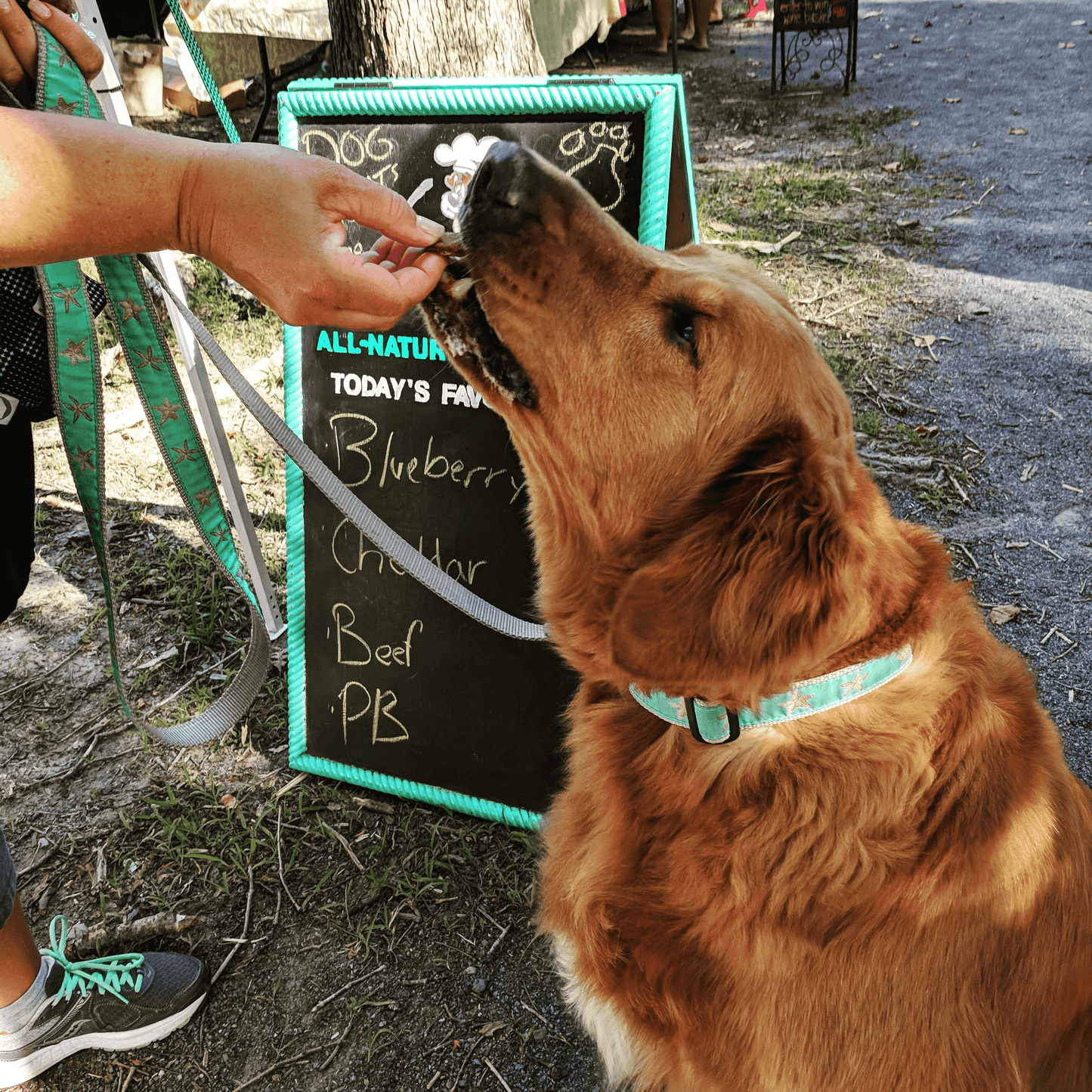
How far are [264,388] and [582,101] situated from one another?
3.13 m

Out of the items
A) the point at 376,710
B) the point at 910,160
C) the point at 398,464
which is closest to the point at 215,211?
the point at 398,464

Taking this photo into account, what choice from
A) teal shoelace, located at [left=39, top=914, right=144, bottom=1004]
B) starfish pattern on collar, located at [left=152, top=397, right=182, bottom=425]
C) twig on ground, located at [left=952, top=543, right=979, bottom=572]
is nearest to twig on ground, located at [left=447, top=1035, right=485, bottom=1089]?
teal shoelace, located at [left=39, top=914, right=144, bottom=1004]

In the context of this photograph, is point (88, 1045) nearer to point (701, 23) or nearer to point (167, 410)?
point (167, 410)

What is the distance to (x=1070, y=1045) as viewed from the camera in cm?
144

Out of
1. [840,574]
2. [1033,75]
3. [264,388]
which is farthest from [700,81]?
[840,574]

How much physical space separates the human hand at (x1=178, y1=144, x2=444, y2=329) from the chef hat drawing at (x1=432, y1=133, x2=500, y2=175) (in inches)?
28.0

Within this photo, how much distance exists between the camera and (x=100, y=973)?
213cm

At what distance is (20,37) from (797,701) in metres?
1.97

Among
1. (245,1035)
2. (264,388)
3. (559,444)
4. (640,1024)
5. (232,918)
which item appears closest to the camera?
(640,1024)

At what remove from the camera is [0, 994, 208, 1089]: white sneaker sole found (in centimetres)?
198

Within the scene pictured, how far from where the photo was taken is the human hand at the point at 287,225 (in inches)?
52.5

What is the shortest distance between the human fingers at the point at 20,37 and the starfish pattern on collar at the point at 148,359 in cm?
55

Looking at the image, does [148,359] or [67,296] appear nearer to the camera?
[67,296]

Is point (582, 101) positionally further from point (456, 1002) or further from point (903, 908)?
point (456, 1002)
